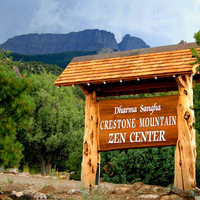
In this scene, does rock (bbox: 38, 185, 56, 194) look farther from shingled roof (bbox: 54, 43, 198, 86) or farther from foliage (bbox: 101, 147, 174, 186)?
shingled roof (bbox: 54, 43, 198, 86)

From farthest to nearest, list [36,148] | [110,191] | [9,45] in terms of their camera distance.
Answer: [9,45] → [36,148] → [110,191]

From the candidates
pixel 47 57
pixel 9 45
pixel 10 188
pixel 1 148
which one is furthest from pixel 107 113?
pixel 9 45

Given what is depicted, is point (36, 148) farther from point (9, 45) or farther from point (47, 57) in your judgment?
point (9, 45)

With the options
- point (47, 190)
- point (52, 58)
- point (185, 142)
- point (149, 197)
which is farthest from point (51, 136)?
point (52, 58)

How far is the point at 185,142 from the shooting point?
873 centimetres

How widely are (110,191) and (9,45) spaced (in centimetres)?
15948

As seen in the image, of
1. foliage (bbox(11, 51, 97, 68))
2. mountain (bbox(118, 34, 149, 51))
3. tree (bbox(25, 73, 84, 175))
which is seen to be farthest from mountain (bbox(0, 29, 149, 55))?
tree (bbox(25, 73, 84, 175))

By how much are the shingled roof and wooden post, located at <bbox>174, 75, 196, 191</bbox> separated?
0.47 meters

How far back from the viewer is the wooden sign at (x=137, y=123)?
9.06 meters

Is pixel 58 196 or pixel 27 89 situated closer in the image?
pixel 27 89

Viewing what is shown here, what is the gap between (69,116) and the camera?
853 inches

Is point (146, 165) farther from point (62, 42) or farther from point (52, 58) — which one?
point (62, 42)

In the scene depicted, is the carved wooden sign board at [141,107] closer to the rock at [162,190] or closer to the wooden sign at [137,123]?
the wooden sign at [137,123]

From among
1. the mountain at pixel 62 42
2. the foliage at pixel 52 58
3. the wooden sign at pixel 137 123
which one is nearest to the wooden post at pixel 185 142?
the wooden sign at pixel 137 123
